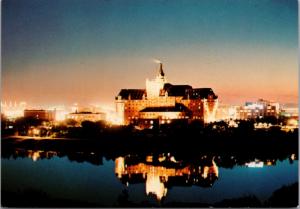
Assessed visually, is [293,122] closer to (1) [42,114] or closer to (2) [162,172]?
(2) [162,172]

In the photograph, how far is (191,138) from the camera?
14.4 meters

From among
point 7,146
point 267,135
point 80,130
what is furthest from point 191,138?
point 7,146

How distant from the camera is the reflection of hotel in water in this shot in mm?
10156

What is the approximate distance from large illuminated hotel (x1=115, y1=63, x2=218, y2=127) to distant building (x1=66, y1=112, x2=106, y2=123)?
2.69 ft

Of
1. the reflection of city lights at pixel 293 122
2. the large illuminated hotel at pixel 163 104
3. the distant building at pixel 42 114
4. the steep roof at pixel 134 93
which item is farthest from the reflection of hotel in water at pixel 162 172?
the steep roof at pixel 134 93

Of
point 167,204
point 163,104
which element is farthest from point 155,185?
point 163,104

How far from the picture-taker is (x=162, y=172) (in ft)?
36.1

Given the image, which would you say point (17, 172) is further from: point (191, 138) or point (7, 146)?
point (191, 138)

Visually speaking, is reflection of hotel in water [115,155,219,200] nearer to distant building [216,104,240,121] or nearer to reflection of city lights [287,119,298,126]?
reflection of city lights [287,119,298,126]

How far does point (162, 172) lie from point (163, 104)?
9.58 m

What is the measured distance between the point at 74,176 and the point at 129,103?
28.8ft

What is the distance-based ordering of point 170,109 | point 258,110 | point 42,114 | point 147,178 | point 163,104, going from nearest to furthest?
point 147,178, point 258,110, point 42,114, point 170,109, point 163,104

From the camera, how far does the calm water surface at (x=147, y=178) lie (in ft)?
30.9

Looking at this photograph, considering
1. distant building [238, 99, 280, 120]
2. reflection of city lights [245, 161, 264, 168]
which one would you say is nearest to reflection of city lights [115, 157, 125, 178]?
reflection of city lights [245, 161, 264, 168]
